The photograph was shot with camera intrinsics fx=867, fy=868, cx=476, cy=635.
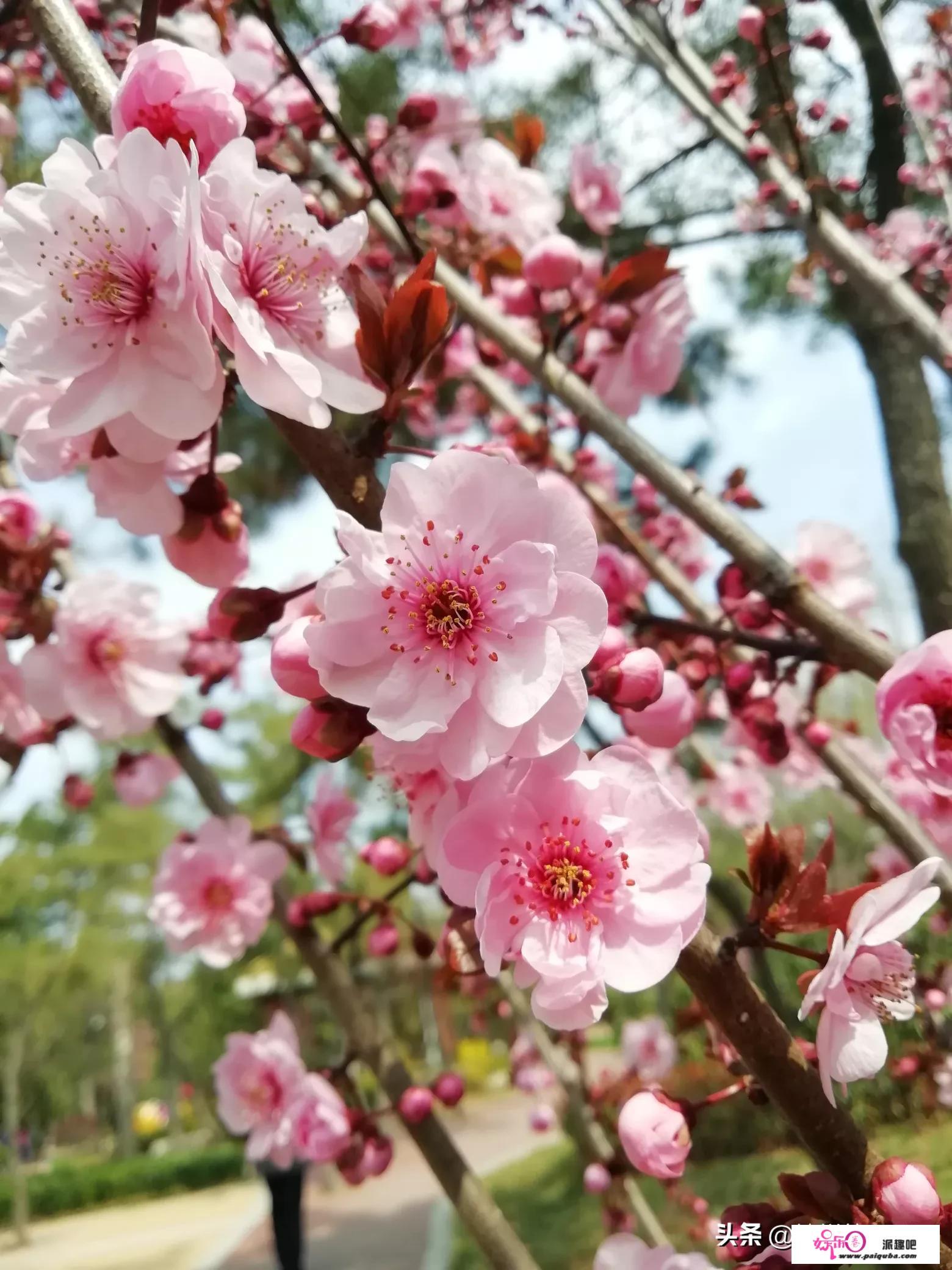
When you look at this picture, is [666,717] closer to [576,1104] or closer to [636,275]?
[636,275]

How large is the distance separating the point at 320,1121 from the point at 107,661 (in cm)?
67

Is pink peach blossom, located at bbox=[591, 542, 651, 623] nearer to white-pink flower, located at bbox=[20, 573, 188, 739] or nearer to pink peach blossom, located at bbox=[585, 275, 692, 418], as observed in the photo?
pink peach blossom, located at bbox=[585, 275, 692, 418]

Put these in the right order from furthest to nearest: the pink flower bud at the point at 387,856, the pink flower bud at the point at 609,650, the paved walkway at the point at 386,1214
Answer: the paved walkway at the point at 386,1214
the pink flower bud at the point at 387,856
the pink flower bud at the point at 609,650

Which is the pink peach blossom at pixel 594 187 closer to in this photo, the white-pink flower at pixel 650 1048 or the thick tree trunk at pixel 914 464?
the thick tree trunk at pixel 914 464

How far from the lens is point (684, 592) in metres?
1.33

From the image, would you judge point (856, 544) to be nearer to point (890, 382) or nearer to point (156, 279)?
point (890, 382)

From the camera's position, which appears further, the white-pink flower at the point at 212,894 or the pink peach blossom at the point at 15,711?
the white-pink flower at the point at 212,894

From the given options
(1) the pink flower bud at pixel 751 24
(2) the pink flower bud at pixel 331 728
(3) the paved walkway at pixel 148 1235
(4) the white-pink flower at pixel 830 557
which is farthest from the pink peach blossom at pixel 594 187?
(3) the paved walkway at pixel 148 1235

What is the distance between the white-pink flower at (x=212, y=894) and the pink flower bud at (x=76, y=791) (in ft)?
0.84

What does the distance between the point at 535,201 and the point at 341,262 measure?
0.93 meters

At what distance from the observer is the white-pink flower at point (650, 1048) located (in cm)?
288

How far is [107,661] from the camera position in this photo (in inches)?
45.5

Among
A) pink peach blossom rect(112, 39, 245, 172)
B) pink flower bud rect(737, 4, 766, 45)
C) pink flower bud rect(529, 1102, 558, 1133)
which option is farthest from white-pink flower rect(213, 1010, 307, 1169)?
pink flower bud rect(529, 1102, 558, 1133)

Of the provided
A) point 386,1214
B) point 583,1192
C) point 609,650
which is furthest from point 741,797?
point 386,1214
